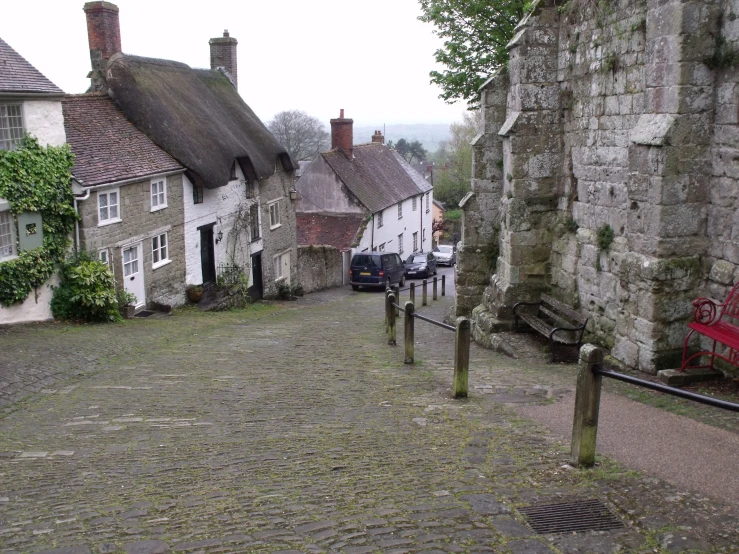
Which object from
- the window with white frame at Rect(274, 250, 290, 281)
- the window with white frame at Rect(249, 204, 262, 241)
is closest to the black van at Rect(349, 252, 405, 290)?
the window with white frame at Rect(274, 250, 290, 281)

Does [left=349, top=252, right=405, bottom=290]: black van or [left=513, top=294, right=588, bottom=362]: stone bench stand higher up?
[left=513, top=294, right=588, bottom=362]: stone bench

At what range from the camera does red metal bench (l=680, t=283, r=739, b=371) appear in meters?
7.36

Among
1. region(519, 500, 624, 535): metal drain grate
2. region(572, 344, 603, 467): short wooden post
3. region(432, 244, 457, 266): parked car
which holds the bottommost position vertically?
region(432, 244, 457, 266): parked car

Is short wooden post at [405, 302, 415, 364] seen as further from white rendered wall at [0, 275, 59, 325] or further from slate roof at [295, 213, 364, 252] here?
slate roof at [295, 213, 364, 252]

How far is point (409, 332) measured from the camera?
978 centimetres

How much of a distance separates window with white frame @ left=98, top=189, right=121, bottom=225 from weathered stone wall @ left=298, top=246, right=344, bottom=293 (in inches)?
535

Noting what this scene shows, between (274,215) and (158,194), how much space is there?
345 inches

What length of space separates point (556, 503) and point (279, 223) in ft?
80.6

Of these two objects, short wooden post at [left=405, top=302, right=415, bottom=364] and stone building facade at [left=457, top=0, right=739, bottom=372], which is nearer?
stone building facade at [left=457, top=0, right=739, bottom=372]

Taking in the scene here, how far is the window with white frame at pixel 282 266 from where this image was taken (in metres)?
28.5

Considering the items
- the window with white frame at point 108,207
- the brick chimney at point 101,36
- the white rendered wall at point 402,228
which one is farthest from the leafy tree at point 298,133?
the window with white frame at point 108,207

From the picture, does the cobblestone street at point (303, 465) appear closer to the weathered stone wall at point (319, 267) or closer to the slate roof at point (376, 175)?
the weathered stone wall at point (319, 267)

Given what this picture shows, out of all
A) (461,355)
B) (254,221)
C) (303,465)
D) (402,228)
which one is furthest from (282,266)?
(303,465)

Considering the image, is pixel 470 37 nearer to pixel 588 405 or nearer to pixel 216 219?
pixel 216 219
